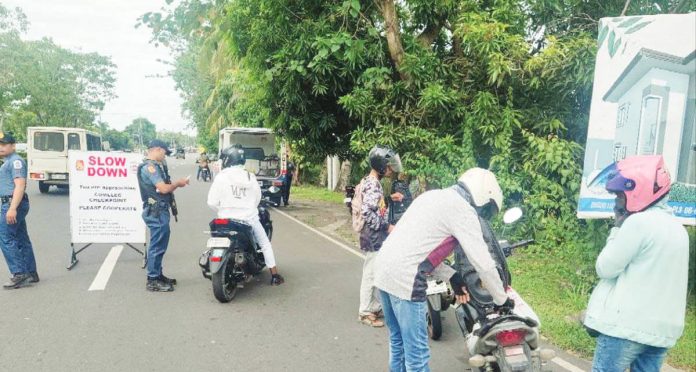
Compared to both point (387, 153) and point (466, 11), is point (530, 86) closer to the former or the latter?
point (466, 11)

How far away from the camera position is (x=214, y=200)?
17.1 ft

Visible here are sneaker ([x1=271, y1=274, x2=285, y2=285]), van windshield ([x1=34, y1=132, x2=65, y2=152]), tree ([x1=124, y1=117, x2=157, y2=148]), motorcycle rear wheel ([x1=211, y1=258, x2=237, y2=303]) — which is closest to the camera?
motorcycle rear wheel ([x1=211, y1=258, x2=237, y2=303])

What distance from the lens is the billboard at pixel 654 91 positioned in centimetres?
398

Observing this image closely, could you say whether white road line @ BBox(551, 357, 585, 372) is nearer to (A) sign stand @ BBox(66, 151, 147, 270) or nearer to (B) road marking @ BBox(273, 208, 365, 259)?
(B) road marking @ BBox(273, 208, 365, 259)

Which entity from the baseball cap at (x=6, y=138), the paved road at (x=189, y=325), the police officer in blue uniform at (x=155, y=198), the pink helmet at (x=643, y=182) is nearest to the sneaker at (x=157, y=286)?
the police officer in blue uniform at (x=155, y=198)

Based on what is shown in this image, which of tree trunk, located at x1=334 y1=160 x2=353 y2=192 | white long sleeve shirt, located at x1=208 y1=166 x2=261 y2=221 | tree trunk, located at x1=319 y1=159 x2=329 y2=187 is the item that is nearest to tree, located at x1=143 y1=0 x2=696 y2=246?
white long sleeve shirt, located at x1=208 y1=166 x2=261 y2=221

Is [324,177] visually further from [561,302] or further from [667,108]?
[667,108]

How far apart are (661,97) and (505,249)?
2.26 metres

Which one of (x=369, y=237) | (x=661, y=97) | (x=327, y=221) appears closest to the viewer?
(x=661, y=97)

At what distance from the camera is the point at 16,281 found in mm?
5355

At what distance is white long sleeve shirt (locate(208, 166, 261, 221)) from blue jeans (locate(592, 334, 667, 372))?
378 cm

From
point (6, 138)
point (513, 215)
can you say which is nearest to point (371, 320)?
point (513, 215)

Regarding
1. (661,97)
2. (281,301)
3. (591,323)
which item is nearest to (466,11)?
(661,97)

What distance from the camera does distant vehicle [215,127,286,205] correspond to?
13.2 meters
